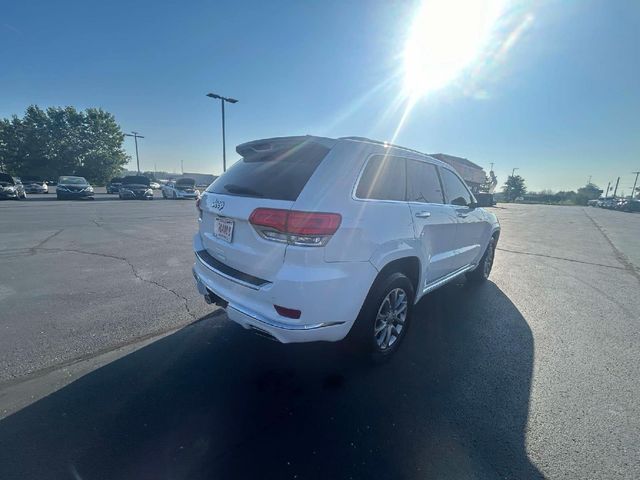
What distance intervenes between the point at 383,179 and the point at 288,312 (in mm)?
1484

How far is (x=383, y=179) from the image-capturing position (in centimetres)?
271

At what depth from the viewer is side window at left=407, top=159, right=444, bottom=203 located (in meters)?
3.11

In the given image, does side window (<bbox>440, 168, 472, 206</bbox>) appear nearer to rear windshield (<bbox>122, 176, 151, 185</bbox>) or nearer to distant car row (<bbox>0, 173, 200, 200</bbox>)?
distant car row (<bbox>0, 173, 200, 200</bbox>)

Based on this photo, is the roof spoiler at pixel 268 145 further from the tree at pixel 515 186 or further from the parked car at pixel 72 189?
the tree at pixel 515 186

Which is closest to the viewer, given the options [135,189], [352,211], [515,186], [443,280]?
[352,211]

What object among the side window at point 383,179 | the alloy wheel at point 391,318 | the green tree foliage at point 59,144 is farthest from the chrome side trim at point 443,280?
the green tree foliage at point 59,144

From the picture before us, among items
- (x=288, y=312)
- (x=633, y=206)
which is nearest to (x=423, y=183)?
(x=288, y=312)

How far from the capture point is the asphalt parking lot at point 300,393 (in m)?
1.82

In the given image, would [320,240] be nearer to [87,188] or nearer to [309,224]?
[309,224]

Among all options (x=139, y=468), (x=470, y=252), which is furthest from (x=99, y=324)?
(x=470, y=252)

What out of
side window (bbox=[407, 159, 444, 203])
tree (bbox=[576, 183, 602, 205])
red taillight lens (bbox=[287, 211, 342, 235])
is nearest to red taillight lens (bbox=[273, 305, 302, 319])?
red taillight lens (bbox=[287, 211, 342, 235])

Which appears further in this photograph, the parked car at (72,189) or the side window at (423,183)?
the parked car at (72,189)

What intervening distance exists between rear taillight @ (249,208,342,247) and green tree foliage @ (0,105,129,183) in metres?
63.3

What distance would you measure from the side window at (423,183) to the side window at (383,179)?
14 cm
